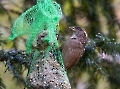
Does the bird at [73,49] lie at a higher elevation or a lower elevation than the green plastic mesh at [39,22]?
lower

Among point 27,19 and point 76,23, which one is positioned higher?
point 76,23

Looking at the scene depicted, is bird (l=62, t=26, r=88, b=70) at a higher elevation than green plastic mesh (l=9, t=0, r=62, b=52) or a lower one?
lower

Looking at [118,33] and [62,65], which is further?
[118,33]

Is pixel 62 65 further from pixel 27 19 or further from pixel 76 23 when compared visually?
pixel 76 23

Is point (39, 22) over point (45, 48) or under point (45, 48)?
over

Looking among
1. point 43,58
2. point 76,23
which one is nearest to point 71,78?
point 76,23
